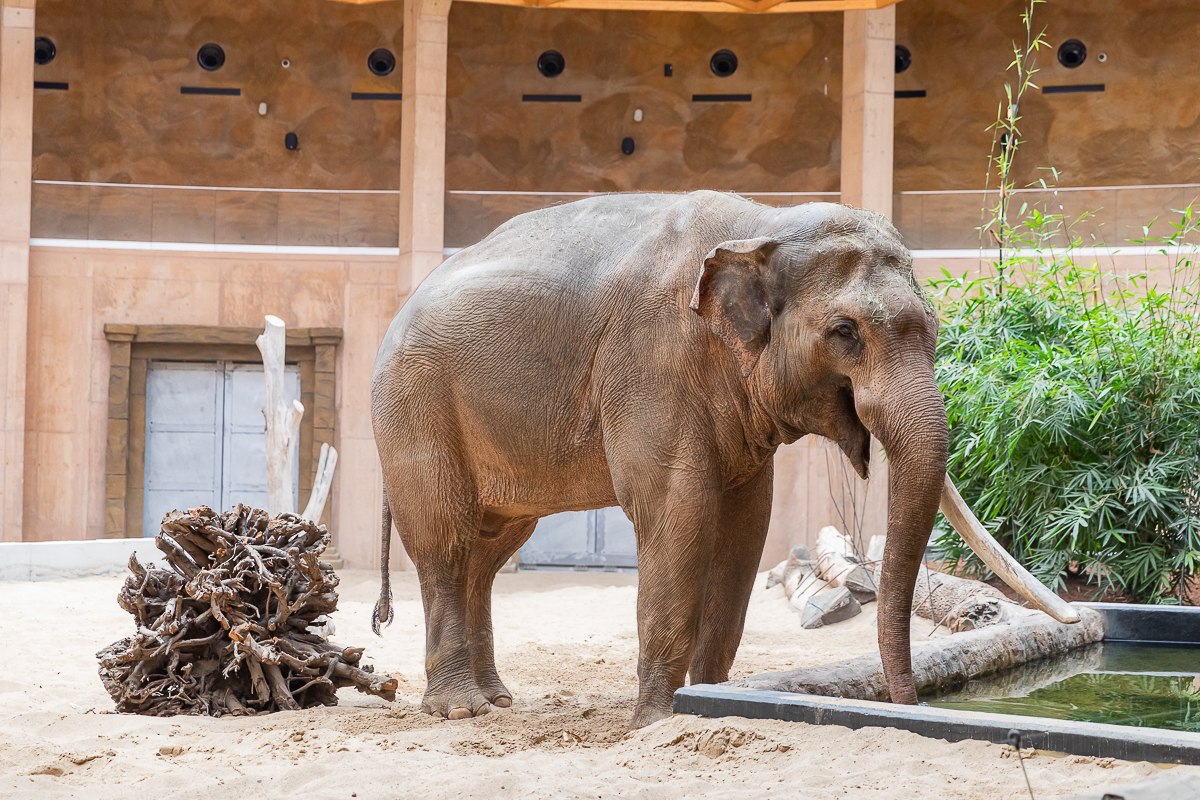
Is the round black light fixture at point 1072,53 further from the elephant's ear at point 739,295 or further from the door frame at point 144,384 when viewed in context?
the elephant's ear at point 739,295

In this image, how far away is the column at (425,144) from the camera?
13.0m

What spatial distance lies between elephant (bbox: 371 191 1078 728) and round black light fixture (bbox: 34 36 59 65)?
13318 mm

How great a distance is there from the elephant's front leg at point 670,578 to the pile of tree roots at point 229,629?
145 cm

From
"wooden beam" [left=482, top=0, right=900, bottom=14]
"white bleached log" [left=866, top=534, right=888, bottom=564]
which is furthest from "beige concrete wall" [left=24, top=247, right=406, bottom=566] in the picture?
"white bleached log" [left=866, top=534, right=888, bottom=564]

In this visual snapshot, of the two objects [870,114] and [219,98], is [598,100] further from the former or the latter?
[219,98]

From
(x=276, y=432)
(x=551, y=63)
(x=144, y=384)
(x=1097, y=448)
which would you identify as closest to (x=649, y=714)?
(x=1097, y=448)

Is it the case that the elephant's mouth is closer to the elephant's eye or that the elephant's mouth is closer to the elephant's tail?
the elephant's eye

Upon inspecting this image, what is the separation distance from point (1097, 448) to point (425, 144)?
8151mm

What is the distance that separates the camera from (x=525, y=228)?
4203 millimetres

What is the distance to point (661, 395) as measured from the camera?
11.8 ft

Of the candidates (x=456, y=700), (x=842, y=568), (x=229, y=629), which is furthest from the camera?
(x=842, y=568)

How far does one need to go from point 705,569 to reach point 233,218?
36.9 ft

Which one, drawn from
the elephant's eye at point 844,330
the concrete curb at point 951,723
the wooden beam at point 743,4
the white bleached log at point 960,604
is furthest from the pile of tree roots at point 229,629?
the wooden beam at point 743,4

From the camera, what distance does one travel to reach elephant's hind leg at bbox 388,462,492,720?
166 inches
